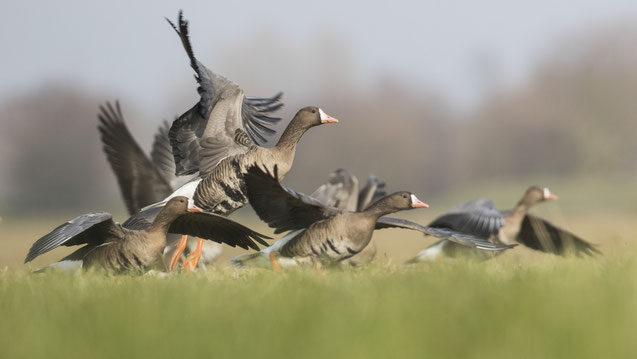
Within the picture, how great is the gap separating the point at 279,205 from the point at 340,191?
153 inches

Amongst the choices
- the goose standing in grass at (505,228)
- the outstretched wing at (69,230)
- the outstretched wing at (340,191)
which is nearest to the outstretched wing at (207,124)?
the outstretched wing at (340,191)

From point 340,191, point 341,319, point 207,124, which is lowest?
point 341,319

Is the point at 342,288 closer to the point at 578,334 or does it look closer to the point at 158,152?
the point at 578,334

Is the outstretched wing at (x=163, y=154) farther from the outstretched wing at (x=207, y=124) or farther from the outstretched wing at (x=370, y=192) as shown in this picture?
the outstretched wing at (x=370, y=192)

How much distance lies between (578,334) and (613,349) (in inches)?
7.3

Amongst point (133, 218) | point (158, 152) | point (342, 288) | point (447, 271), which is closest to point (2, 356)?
point (342, 288)

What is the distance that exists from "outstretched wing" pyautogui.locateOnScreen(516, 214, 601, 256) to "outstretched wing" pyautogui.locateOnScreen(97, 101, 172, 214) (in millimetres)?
5252

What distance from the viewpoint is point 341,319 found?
12.3 ft

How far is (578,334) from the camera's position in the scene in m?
3.46

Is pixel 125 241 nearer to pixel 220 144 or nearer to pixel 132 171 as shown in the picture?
pixel 220 144

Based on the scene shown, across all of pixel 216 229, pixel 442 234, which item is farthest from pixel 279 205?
pixel 442 234

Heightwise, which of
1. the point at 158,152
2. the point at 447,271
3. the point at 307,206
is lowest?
the point at 447,271

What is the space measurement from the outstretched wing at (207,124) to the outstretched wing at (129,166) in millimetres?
1146

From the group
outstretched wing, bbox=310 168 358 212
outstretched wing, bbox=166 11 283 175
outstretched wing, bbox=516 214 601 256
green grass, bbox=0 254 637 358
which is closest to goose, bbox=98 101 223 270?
outstretched wing, bbox=166 11 283 175
